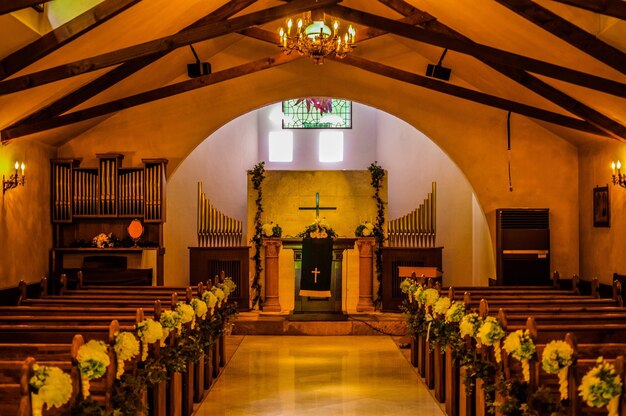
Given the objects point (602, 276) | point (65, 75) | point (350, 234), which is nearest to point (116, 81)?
point (65, 75)

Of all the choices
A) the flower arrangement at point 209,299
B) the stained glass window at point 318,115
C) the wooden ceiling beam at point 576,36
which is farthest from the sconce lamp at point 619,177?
the stained glass window at point 318,115

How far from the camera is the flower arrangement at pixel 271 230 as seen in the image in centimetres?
1291

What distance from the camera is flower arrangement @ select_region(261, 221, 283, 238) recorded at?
12906 millimetres

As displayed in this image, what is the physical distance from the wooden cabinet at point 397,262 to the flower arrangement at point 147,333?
7.87 m

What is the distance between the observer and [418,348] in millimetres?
8906

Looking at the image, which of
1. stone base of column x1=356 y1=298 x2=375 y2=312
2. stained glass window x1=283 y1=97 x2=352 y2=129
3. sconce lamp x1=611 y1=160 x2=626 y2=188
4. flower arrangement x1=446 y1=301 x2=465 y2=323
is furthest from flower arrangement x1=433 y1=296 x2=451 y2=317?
stained glass window x1=283 y1=97 x2=352 y2=129

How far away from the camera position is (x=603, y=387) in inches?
141

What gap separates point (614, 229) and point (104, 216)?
6871 millimetres

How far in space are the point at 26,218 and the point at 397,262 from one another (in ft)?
19.5

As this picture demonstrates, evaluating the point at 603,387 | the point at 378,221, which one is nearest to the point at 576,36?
the point at 603,387

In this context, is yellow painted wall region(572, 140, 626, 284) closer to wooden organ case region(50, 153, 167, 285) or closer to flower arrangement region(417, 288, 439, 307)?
flower arrangement region(417, 288, 439, 307)

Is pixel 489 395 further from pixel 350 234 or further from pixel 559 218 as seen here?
pixel 350 234

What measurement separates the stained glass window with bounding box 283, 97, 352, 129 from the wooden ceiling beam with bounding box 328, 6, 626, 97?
8.56 meters

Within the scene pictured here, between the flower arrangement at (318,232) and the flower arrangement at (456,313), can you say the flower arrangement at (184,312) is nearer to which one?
the flower arrangement at (456,313)
